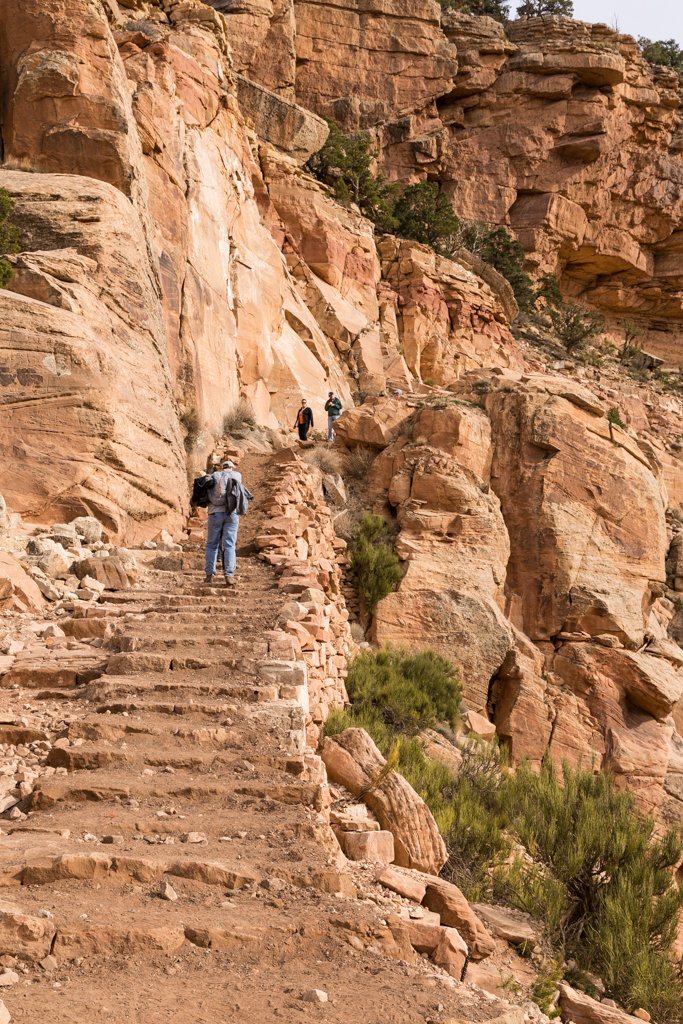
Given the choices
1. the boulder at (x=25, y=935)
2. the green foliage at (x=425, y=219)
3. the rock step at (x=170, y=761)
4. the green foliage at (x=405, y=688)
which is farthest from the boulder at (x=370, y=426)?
the green foliage at (x=425, y=219)

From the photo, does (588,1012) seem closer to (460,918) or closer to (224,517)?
(460,918)

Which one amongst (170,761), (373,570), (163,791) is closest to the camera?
(163,791)

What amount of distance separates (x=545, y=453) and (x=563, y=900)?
33.2 feet

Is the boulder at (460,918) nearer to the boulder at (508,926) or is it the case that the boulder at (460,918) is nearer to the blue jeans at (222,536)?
the boulder at (508,926)

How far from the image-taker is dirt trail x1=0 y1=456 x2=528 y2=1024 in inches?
122

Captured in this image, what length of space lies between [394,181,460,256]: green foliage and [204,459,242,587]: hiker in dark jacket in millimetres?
24517

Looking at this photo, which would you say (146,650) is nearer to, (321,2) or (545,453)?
(545,453)

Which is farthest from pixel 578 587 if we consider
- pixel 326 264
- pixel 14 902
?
pixel 326 264

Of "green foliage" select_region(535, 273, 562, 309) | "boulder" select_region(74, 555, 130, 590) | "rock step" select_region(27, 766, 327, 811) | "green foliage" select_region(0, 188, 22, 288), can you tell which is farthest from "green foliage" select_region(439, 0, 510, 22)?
"rock step" select_region(27, 766, 327, 811)

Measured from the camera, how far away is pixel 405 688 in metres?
10.9

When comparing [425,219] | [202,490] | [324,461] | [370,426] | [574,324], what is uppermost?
[425,219]

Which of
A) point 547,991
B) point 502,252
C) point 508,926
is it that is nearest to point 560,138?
point 502,252

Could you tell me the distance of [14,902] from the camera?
3.50m

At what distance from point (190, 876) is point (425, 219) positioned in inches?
1243
